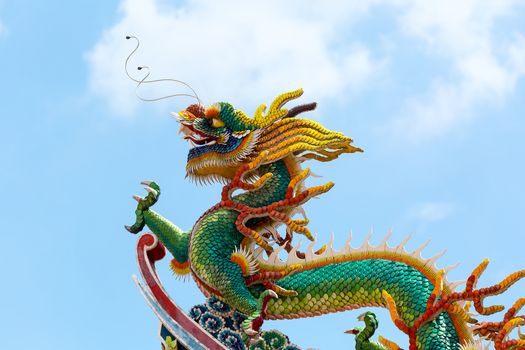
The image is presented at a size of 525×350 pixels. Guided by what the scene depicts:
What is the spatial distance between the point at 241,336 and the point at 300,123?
2.48 meters

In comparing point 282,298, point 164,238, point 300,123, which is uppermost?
point 300,123

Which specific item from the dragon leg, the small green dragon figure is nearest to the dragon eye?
the dragon leg

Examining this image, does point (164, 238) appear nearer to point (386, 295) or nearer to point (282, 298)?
point (282, 298)

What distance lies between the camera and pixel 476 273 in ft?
44.0

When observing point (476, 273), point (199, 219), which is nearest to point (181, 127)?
point (199, 219)

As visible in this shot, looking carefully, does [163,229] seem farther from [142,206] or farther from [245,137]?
[245,137]

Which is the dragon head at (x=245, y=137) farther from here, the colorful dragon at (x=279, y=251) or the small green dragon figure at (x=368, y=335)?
the small green dragon figure at (x=368, y=335)

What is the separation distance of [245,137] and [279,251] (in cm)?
133

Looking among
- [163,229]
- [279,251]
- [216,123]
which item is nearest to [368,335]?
[279,251]

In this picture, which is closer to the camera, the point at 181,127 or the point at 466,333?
the point at 466,333

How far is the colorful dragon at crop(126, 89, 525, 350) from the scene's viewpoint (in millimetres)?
13391

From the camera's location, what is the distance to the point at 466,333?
13.3m

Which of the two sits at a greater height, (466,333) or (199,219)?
(199,219)

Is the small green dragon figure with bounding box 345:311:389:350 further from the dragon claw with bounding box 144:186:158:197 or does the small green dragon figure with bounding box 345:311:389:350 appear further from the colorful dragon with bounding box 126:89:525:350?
the dragon claw with bounding box 144:186:158:197
